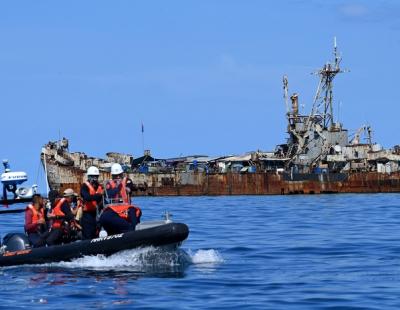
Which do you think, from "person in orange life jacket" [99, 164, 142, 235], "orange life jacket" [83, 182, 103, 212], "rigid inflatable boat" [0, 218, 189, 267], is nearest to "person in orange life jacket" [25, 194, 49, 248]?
"rigid inflatable boat" [0, 218, 189, 267]

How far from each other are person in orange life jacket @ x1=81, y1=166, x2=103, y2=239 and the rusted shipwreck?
66.2m

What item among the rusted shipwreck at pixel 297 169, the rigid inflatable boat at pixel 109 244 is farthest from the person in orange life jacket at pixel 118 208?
the rusted shipwreck at pixel 297 169

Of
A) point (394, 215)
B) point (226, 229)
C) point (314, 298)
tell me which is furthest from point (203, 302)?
point (394, 215)

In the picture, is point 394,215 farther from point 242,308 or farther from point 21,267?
point 242,308

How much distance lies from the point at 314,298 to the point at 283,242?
12.1 metres

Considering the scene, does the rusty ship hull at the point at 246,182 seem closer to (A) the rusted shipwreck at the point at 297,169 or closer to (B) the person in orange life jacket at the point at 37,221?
(A) the rusted shipwreck at the point at 297,169

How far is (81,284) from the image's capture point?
824 inches

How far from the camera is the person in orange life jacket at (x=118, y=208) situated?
23781mm

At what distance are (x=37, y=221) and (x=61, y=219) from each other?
774 mm

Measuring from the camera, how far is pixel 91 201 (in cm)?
2403

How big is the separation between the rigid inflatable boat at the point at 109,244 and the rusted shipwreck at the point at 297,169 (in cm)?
6626

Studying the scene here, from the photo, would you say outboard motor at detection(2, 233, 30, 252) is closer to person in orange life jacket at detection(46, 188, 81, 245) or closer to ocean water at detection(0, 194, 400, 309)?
person in orange life jacket at detection(46, 188, 81, 245)

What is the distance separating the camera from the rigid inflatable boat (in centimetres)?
2330

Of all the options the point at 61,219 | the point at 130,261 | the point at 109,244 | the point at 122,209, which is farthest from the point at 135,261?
the point at 61,219
